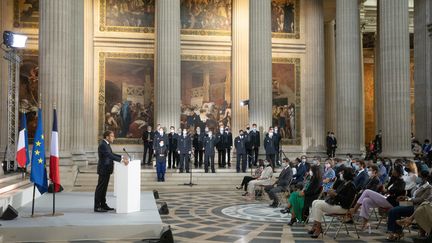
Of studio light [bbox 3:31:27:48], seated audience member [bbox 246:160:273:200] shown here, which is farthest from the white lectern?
studio light [bbox 3:31:27:48]

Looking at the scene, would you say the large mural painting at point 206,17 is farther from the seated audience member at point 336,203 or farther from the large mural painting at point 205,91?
the seated audience member at point 336,203

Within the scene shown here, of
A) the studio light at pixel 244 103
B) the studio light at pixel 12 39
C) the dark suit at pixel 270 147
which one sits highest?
the studio light at pixel 12 39

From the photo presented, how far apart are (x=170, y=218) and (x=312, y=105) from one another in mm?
16434

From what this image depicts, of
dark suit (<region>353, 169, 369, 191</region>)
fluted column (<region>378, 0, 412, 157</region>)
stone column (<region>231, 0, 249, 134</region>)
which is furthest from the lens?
stone column (<region>231, 0, 249, 134</region>)

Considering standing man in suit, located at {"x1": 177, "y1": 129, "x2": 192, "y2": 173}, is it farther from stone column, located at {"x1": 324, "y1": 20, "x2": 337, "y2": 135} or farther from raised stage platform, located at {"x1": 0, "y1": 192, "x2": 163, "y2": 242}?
stone column, located at {"x1": 324, "y1": 20, "x2": 337, "y2": 135}

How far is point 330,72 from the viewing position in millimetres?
29281

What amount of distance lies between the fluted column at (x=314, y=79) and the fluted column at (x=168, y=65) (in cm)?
774

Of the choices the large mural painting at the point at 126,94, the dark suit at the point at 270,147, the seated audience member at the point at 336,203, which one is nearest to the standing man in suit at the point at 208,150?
the dark suit at the point at 270,147

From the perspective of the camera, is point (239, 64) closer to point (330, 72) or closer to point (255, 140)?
point (330, 72)

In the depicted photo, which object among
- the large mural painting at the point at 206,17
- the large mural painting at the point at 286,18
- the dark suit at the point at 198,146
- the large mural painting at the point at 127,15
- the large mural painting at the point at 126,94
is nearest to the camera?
the dark suit at the point at 198,146

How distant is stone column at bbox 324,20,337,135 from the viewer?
2888 centimetres

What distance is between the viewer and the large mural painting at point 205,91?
26016mm

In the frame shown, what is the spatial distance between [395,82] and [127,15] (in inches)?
531

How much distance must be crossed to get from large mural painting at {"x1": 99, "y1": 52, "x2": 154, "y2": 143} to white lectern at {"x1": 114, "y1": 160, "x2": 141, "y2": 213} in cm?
1526
